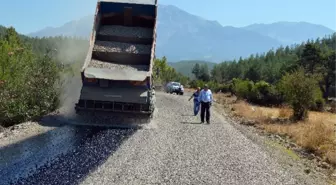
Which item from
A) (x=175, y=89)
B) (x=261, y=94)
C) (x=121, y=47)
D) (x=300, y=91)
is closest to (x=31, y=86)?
(x=121, y=47)

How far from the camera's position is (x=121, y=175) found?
8109 millimetres

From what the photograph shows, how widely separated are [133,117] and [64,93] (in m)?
6.08

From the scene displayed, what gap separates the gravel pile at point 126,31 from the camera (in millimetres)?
14547

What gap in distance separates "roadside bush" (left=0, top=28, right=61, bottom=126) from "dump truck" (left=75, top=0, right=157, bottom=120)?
142 inches

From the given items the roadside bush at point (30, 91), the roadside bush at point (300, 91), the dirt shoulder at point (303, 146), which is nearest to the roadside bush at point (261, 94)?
the roadside bush at point (300, 91)

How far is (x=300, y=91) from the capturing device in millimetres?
22031

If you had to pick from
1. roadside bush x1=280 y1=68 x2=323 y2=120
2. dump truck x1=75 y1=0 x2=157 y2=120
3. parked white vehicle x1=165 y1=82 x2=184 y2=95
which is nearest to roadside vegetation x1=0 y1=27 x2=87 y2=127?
dump truck x1=75 y1=0 x2=157 y2=120

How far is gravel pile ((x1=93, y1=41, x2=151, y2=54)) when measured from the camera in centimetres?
1384

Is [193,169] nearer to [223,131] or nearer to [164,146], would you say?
[164,146]

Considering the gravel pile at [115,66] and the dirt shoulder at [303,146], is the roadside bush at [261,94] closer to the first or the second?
the dirt shoulder at [303,146]

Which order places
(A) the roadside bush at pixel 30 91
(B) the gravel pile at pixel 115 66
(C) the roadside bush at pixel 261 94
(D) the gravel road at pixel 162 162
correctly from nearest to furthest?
(D) the gravel road at pixel 162 162 → (B) the gravel pile at pixel 115 66 → (A) the roadside bush at pixel 30 91 → (C) the roadside bush at pixel 261 94

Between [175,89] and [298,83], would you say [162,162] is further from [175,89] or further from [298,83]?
[175,89]

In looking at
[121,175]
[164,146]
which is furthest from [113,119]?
[121,175]

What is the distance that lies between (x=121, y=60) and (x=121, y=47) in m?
0.56
